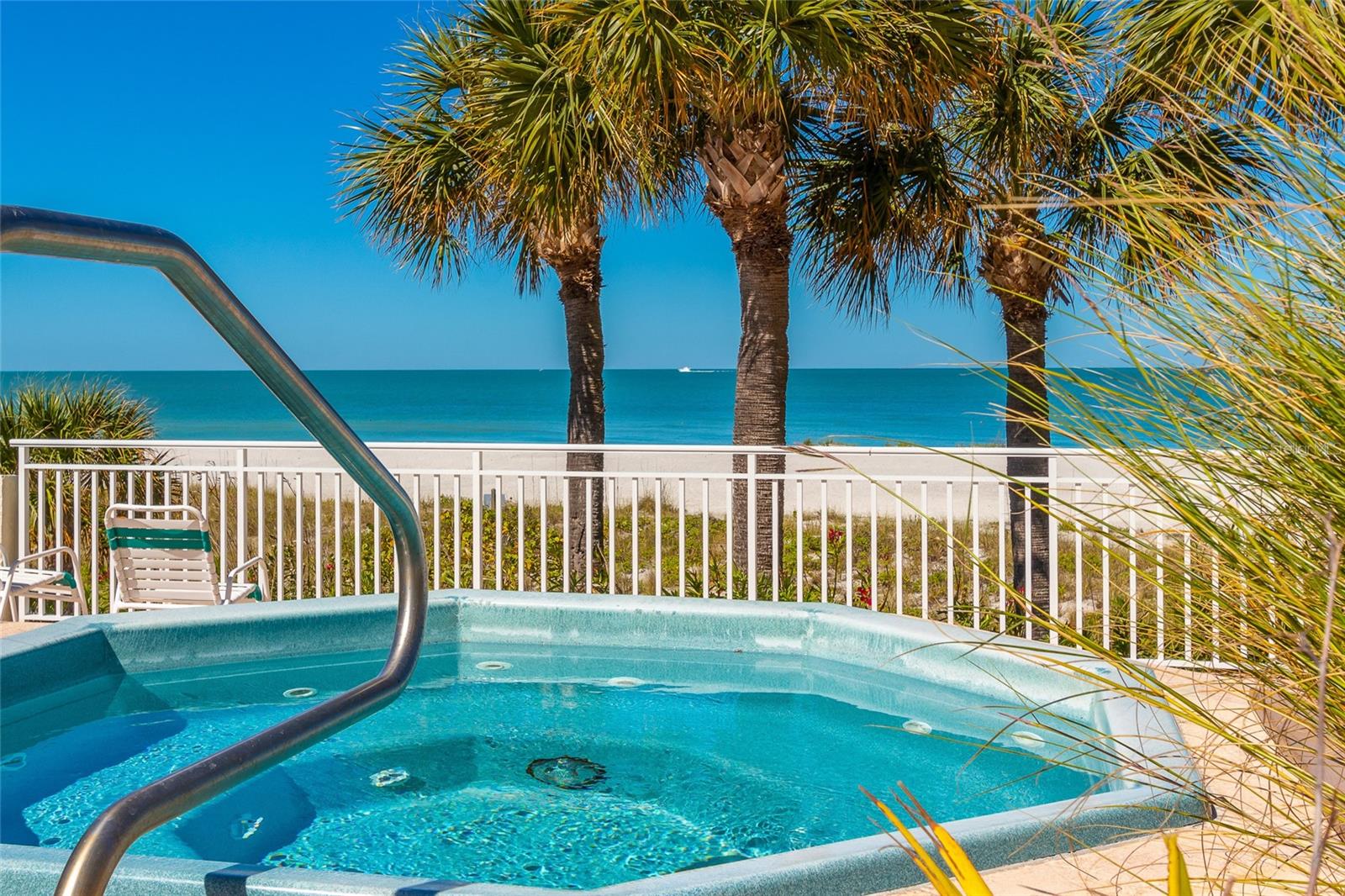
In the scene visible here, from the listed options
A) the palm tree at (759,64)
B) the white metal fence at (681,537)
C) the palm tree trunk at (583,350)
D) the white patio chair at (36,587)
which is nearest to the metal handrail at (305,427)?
the white metal fence at (681,537)

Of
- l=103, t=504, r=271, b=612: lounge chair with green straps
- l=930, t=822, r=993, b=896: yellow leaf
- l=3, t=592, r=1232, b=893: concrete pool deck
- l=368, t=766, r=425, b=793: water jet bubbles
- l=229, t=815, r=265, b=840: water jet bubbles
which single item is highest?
l=930, t=822, r=993, b=896: yellow leaf

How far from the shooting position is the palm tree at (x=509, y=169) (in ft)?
22.3

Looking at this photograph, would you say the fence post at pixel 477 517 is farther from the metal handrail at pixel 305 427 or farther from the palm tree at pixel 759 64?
the metal handrail at pixel 305 427

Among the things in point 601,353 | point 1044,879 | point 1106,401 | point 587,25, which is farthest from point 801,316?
point 1106,401

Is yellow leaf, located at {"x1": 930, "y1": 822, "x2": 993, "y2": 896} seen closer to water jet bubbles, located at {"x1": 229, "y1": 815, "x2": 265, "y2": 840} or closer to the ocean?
water jet bubbles, located at {"x1": 229, "y1": 815, "x2": 265, "y2": 840}

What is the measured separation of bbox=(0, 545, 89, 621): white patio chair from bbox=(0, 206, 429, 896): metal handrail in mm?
4858

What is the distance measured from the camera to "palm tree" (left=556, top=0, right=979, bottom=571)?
19.9 feet

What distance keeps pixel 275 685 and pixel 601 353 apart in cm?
557

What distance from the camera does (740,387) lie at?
8.32 meters

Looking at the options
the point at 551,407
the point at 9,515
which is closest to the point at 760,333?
the point at 9,515

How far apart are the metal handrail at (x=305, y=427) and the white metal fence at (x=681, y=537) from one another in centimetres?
76

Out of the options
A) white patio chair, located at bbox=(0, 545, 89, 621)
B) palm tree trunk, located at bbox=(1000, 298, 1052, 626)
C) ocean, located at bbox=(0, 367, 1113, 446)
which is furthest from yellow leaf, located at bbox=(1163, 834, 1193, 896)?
ocean, located at bbox=(0, 367, 1113, 446)

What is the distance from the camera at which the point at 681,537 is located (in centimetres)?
630

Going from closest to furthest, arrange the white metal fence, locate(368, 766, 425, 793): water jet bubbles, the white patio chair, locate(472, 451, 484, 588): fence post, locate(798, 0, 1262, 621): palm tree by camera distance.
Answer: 1. the white metal fence
2. locate(368, 766, 425, 793): water jet bubbles
3. the white patio chair
4. locate(472, 451, 484, 588): fence post
5. locate(798, 0, 1262, 621): palm tree
